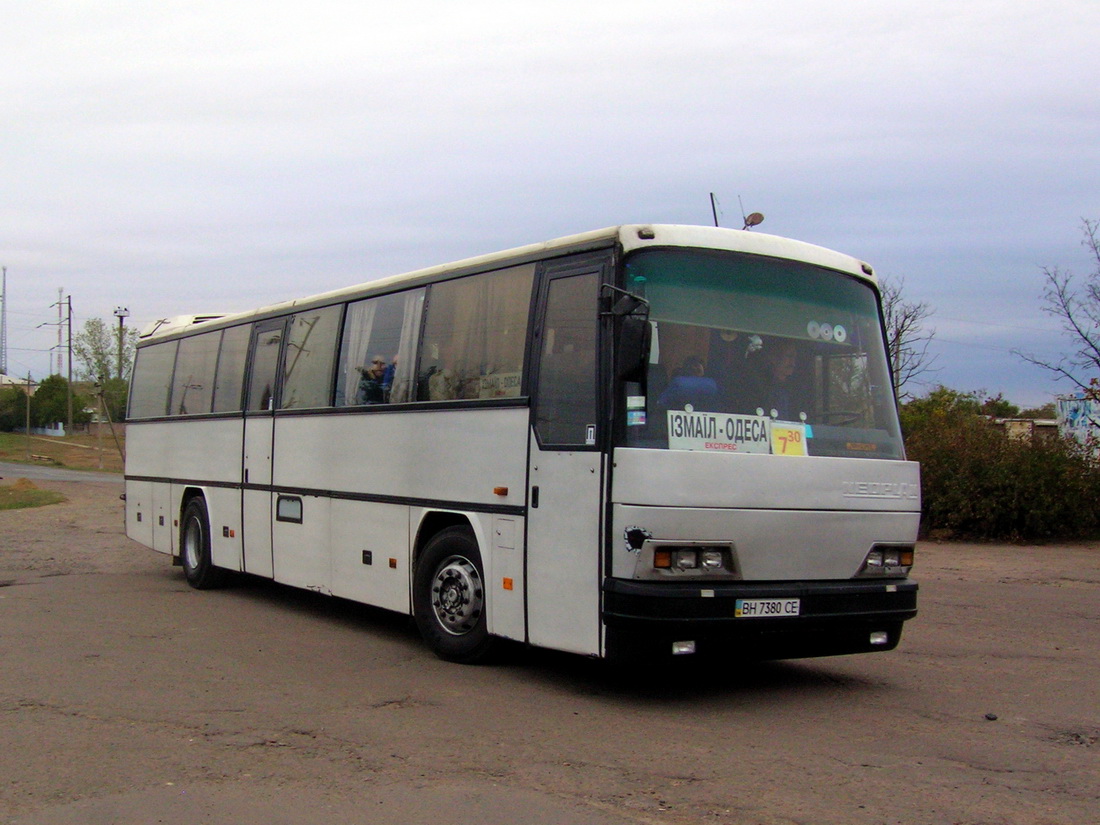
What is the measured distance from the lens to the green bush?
19.5 meters

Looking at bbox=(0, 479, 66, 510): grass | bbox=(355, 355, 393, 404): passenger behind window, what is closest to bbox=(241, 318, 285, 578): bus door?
bbox=(355, 355, 393, 404): passenger behind window

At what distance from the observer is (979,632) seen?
10.7 meters

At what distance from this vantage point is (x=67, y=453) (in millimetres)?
73688

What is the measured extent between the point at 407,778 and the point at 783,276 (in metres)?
4.20

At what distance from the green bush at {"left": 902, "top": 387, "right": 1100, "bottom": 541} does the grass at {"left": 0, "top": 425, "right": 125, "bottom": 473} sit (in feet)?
155

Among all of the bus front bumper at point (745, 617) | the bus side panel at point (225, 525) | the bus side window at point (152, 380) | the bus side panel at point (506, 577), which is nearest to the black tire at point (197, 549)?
the bus side panel at point (225, 525)

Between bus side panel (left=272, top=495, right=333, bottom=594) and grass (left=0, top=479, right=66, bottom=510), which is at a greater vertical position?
bus side panel (left=272, top=495, right=333, bottom=594)

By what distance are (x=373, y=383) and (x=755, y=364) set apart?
3915 millimetres

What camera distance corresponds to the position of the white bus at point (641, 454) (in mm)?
7094

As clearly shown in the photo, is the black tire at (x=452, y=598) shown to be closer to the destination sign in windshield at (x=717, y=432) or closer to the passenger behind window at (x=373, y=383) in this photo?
the passenger behind window at (x=373, y=383)

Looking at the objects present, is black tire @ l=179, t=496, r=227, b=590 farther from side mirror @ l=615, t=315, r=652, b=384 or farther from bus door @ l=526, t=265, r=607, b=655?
side mirror @ l=615, t=315, r=652, b=384

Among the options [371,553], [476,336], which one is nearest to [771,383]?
[476,336]

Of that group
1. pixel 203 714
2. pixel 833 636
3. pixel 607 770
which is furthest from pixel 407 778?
pixel 833 636

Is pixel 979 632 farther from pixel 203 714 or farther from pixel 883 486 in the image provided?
pixel 203 714
